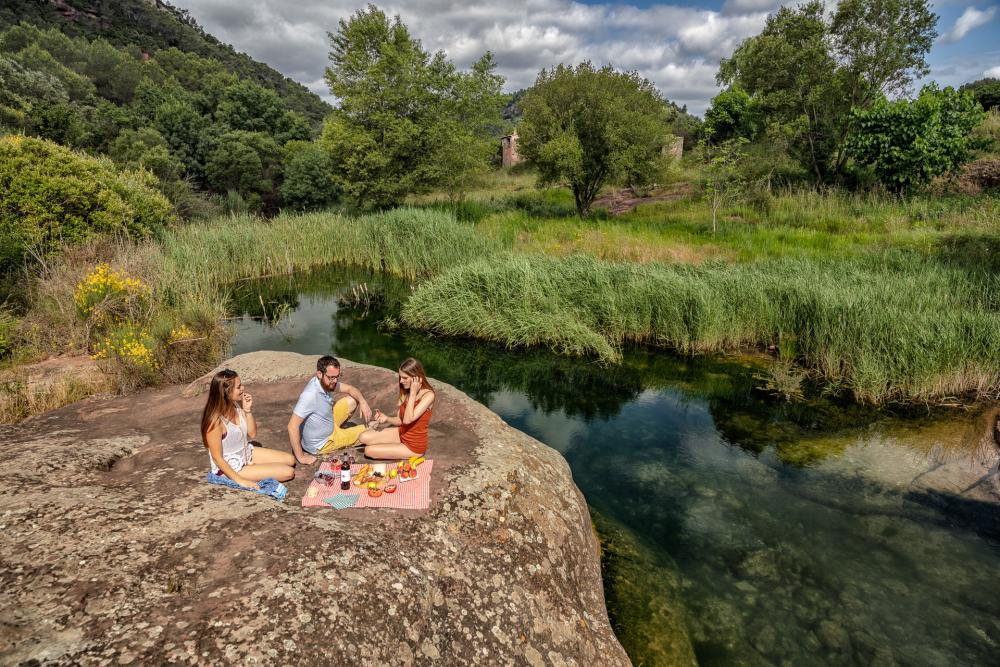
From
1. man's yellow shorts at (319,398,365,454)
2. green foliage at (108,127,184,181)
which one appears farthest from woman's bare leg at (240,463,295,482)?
green foliage at (108,127,184,181)

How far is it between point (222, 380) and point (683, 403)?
7808 mm

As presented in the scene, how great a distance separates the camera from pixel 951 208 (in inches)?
680

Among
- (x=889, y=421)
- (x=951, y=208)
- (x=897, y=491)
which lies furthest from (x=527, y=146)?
(x=897, y=491)

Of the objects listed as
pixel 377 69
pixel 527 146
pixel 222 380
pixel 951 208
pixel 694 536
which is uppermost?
pixel 377 69

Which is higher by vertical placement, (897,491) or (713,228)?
(713,228)

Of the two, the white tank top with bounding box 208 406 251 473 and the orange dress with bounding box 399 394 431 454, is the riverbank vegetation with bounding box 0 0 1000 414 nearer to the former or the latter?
the white tank top with bounding box 208 406 251 473

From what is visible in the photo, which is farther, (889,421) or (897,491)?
(889,421)

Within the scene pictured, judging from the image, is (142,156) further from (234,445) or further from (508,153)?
(508,153)

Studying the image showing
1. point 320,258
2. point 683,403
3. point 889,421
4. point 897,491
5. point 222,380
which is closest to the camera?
point 222,380

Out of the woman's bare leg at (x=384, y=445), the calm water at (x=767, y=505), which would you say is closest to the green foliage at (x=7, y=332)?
the calm water at (x=767, y=505)

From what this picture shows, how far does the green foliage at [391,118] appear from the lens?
24141mm

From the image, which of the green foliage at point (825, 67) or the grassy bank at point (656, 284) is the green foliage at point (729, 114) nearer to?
the green foliage at point (825, 67)

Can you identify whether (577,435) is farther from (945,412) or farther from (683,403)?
(945,412)

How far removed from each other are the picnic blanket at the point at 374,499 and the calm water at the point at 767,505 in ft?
7.61
